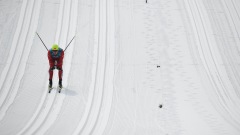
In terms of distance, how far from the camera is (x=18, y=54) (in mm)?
12141

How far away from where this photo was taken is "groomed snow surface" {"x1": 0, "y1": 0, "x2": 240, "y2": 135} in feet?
30.6

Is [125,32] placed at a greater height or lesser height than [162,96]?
greater

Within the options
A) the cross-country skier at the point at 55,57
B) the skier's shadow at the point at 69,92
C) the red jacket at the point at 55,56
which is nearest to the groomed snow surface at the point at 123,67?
the skier's shadow at the point at 69,92

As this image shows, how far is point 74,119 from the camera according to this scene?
9.28 meters

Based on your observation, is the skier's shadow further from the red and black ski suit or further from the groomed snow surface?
the red and black ski suit

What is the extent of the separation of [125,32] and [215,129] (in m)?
6.13

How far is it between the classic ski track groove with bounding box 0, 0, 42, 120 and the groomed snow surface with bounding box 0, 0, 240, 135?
0.03 metres

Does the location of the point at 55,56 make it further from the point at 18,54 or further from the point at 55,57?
the point at 18,54

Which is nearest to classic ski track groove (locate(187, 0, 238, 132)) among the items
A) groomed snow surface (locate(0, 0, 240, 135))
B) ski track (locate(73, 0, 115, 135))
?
groomed snow surface (locate(0, 0, 240, 135))

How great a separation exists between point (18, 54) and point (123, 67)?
3.82 m

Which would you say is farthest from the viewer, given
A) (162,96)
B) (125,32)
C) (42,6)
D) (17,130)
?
(42,6)

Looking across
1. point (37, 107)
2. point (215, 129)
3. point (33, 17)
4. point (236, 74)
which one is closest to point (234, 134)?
point (215, 129)

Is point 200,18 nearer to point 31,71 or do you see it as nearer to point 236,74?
point 236,74

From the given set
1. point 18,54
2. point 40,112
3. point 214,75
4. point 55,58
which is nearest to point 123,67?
point 55,58
